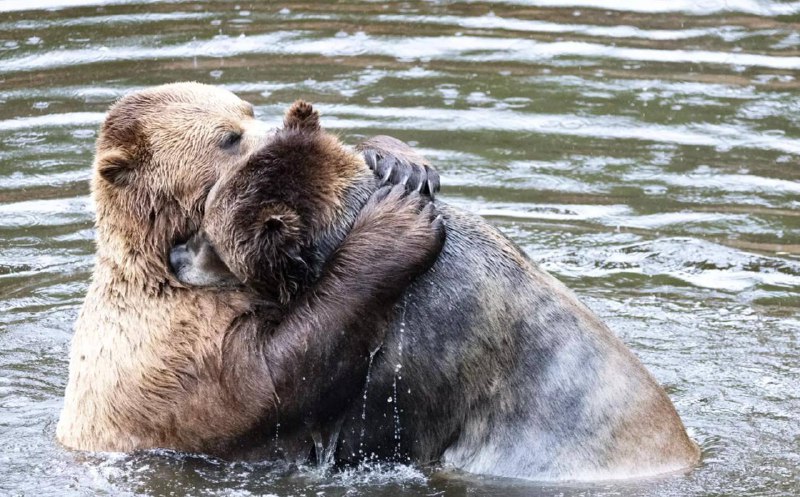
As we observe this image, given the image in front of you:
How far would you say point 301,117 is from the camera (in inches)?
251

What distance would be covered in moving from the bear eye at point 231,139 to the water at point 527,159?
1.56 meters

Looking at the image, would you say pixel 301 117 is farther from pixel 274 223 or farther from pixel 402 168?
pixel 402 168

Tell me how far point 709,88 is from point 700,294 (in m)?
4.20

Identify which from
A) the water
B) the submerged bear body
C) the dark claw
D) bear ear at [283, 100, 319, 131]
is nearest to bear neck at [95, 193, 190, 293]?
bear ear at [283, 100, 319, 131]

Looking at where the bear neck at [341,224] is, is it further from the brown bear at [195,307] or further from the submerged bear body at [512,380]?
the submerged bear body at [512,380]

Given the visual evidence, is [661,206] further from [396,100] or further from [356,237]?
[356,237]

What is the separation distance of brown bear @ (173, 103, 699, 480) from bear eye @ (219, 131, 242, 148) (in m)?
0.22

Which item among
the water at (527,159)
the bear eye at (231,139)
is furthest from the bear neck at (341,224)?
the water at (527,159)

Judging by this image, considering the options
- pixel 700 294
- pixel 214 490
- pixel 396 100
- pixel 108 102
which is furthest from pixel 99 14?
pixel 214 490

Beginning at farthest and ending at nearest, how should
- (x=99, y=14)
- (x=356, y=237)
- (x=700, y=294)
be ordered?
(x=99, y=14) → (x=700, y=294) → (x=356, y=237)

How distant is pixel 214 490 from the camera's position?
22.1 ft

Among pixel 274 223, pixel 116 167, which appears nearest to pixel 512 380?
pixel 274 223

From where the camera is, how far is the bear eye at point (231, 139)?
6.68 meters

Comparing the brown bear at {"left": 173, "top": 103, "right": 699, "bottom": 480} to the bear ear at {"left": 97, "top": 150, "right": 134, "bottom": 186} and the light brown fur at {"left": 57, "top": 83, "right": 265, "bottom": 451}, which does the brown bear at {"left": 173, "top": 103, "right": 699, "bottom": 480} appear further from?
the bear ear at {"left": 97, "top": 150, "right": 134, "bottom": 186}
